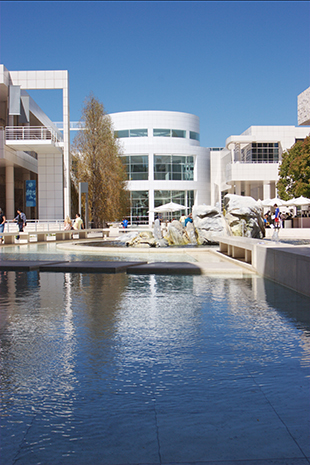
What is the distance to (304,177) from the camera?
4541 centimetres

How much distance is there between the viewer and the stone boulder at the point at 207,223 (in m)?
22.3

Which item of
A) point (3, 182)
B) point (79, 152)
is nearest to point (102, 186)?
point (79, 152)

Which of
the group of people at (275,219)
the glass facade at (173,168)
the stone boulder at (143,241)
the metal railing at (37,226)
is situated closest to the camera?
the stone boulder at (143,241)

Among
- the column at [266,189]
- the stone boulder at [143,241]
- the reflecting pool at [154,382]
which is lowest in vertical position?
the reflecting pool at [154,382]

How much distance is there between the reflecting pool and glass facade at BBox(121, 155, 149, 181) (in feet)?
194

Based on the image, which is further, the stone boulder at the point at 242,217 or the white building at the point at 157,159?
the white building at the point at 157,159

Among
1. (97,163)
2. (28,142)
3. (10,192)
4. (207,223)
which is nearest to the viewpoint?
(207,223)

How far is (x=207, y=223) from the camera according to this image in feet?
73.6

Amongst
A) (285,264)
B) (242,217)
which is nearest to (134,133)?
(242,217)

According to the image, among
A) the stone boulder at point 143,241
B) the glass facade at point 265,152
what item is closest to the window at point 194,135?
the glass facade at point 265,152

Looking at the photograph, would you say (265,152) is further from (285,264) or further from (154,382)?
(154,382)

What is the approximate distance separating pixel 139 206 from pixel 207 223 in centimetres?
4376

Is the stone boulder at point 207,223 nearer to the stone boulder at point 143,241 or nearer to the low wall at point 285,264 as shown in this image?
the stone boulder at point 143,241

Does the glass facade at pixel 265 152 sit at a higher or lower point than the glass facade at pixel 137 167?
higher
